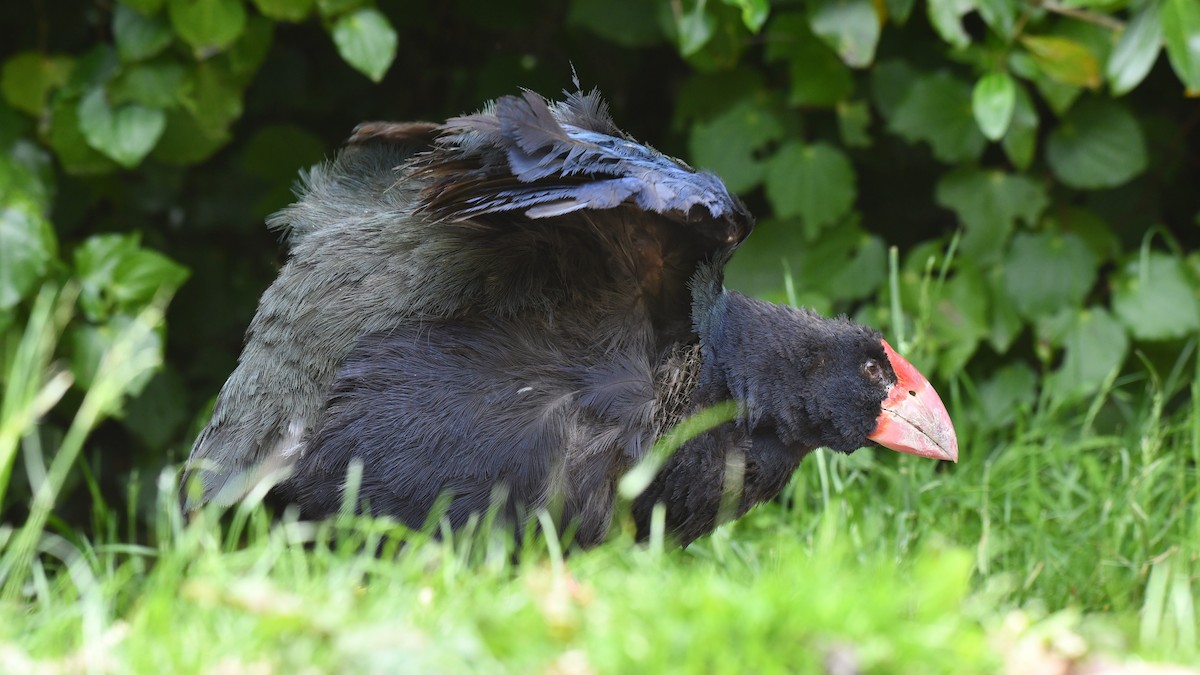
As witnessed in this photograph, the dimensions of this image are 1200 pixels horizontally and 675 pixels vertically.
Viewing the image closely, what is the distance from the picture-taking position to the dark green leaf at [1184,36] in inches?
134

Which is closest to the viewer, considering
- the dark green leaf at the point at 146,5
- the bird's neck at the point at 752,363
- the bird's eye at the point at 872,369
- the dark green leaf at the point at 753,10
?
the bird's neck at the point at 752,363

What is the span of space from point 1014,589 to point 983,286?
4.34 ft

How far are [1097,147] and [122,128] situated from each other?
108 inches

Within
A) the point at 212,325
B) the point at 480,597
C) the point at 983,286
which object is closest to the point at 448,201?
the point at 480,597

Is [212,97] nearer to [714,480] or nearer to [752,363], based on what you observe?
[752,363]

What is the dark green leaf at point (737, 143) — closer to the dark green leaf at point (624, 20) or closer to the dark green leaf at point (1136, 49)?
the dark green leaf at point (624, 20)

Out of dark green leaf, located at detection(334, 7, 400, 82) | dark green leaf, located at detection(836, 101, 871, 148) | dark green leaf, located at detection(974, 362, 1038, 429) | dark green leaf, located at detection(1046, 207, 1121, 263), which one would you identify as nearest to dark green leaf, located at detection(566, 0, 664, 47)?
dark green leaf, located at detection(836, 101, 871, 148)

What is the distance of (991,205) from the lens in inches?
157

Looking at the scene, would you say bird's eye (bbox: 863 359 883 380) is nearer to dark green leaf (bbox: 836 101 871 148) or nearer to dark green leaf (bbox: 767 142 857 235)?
dark green leaf (bbox: 767 142 857 235)

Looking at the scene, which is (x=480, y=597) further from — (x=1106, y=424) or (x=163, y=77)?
(x=1106, y=424)

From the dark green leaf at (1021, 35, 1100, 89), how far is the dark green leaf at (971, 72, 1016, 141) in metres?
0.12

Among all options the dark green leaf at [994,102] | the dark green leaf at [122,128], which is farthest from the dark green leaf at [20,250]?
the dark green leaf at [994,102]

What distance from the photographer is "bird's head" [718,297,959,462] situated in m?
2.79

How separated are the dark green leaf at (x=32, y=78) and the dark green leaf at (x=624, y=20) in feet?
4.88
